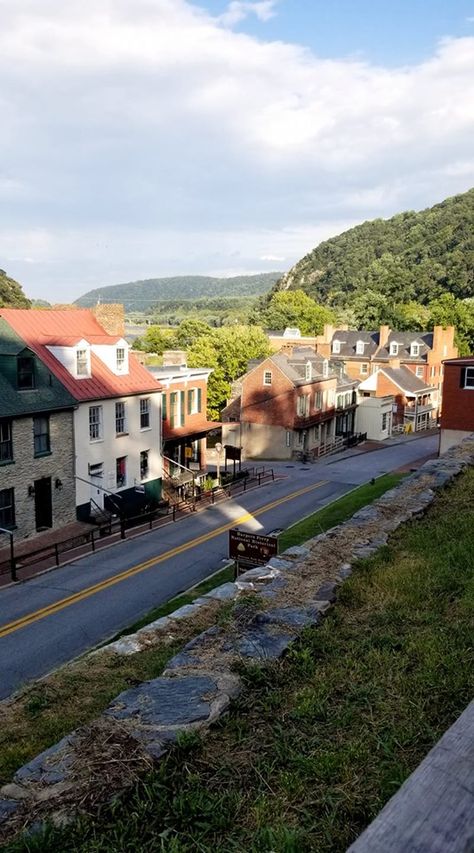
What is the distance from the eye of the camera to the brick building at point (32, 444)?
27.0 metres

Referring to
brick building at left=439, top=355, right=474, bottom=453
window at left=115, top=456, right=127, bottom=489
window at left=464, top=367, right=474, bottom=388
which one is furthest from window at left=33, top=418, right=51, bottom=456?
window at left=464, top=367, right=474, bottom=388

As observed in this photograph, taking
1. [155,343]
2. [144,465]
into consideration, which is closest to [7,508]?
[144,465]

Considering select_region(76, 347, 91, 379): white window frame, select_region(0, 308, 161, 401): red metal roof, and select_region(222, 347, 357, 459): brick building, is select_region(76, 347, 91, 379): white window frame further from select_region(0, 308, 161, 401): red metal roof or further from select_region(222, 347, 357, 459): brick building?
select_region(222, 347, 357, 459): brick building

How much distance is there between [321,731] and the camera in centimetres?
537

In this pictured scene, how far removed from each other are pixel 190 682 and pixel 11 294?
374ft

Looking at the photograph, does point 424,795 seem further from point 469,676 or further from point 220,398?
point 220,398

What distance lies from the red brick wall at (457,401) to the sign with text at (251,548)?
30.3 metres

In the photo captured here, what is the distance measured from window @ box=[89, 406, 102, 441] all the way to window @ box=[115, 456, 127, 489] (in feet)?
6.91

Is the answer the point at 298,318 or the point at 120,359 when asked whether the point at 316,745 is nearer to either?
the point at 120,359

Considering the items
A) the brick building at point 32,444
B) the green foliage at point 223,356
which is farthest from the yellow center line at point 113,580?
the green foliage at point 223,356

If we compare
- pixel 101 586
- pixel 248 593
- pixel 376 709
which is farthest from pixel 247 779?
pixel 101 586

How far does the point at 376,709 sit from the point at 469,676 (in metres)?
1.00

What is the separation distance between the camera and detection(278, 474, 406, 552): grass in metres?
25.2

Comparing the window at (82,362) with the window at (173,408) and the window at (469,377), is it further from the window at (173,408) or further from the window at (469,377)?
the window at (469,377)
